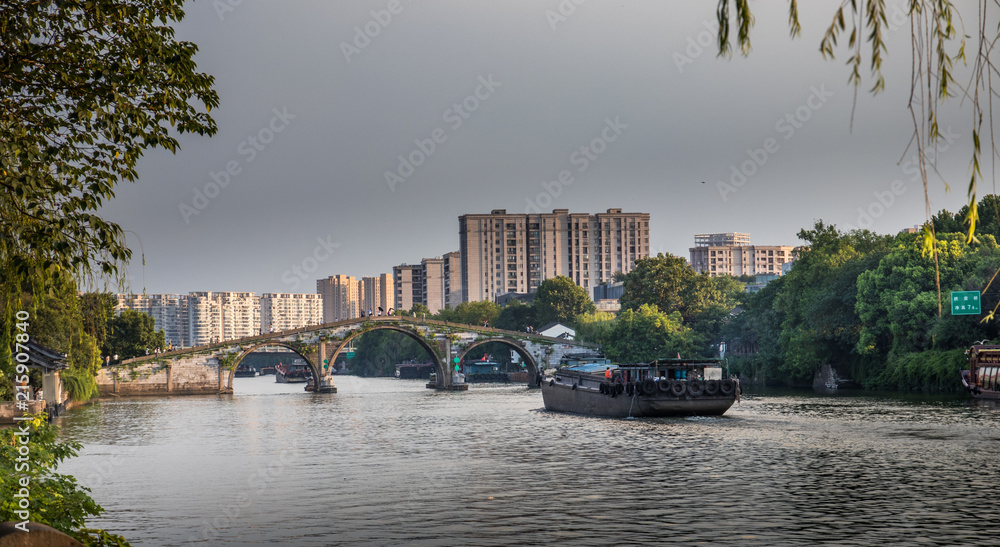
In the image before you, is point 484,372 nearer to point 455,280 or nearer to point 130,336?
point 130,336

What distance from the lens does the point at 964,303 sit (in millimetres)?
46906

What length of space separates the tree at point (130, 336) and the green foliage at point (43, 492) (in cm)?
7497

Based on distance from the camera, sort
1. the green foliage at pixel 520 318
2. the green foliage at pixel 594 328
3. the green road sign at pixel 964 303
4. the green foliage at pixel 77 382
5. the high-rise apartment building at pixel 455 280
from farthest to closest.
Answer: the high-rise apartment building at pixel 455 280 < the green foliage at pixel 520 318 < the green foliage at pixel 594 328 < the green foliage at pixel 77 382 < the green road sign at pixel 964 303

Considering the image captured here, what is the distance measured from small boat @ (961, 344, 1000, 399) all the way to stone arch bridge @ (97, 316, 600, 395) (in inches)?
1433

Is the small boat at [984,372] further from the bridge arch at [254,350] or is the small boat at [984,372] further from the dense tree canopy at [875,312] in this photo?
the bridge arch at [254,350]

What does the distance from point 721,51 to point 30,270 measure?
7.36 metres

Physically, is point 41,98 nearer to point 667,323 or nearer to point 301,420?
point 301,420

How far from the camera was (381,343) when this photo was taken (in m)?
147

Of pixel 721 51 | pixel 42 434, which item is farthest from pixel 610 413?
pixel 721 51

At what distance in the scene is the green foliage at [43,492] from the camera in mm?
9305

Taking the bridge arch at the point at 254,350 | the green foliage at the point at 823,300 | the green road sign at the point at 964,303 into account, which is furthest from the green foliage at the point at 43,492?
the bridge arch at the point at 254,350

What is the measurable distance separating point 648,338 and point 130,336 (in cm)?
4487

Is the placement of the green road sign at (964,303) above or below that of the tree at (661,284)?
below

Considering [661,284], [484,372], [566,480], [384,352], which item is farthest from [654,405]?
[384,352]
